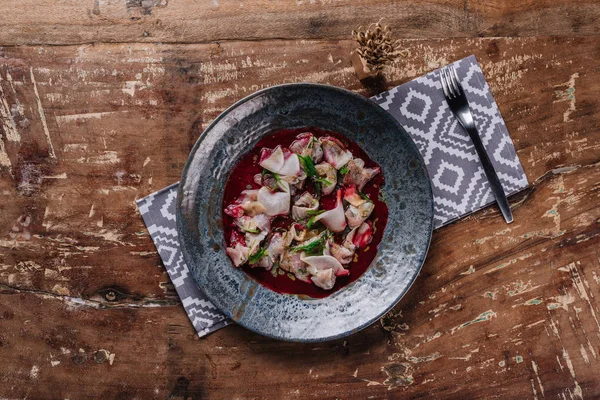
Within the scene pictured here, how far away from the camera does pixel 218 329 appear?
1.62 metres

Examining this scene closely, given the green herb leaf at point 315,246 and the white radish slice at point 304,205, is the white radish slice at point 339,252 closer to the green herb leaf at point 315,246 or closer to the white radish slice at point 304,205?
the green herb leaf at point 315,246

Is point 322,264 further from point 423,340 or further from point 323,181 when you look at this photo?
point 423,340

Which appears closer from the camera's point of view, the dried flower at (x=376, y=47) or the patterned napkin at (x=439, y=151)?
the dried flower at (x=376, y=47)

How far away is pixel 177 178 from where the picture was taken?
1.60 m

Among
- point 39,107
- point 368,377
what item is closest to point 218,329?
point 368,377

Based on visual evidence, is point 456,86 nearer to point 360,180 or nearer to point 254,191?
point 360,180

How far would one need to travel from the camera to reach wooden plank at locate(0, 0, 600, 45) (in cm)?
160

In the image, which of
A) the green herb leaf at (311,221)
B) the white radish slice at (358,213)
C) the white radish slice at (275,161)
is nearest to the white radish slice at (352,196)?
the white radish slice at (358,213)

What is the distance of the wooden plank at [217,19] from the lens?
5.25 ft

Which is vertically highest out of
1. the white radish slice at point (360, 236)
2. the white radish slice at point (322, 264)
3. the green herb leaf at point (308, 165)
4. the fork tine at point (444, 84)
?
the fork tine at point (444, 84)

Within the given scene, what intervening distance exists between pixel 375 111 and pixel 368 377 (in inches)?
35.1

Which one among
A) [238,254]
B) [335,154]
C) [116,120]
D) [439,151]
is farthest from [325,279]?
[116,120]

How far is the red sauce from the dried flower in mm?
250

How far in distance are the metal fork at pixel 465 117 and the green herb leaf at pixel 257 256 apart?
30.3 inches
